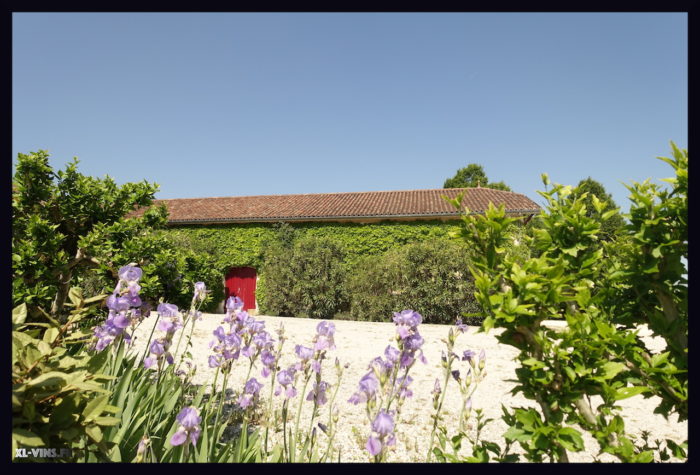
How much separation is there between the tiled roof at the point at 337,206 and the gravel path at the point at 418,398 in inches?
341

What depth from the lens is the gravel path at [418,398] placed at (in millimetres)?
3809

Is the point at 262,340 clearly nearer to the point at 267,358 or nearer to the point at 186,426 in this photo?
the point at 267,358

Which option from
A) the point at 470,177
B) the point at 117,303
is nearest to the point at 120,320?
the point at 117,303

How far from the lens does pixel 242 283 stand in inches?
778

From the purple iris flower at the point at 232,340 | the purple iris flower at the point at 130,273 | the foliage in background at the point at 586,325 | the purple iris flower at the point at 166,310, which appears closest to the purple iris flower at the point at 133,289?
the purple iris flower at the point at 130,273

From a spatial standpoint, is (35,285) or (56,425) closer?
(56,425)

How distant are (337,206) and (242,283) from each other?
6.40 meters

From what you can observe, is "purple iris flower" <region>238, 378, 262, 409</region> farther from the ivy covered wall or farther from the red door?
the red door
